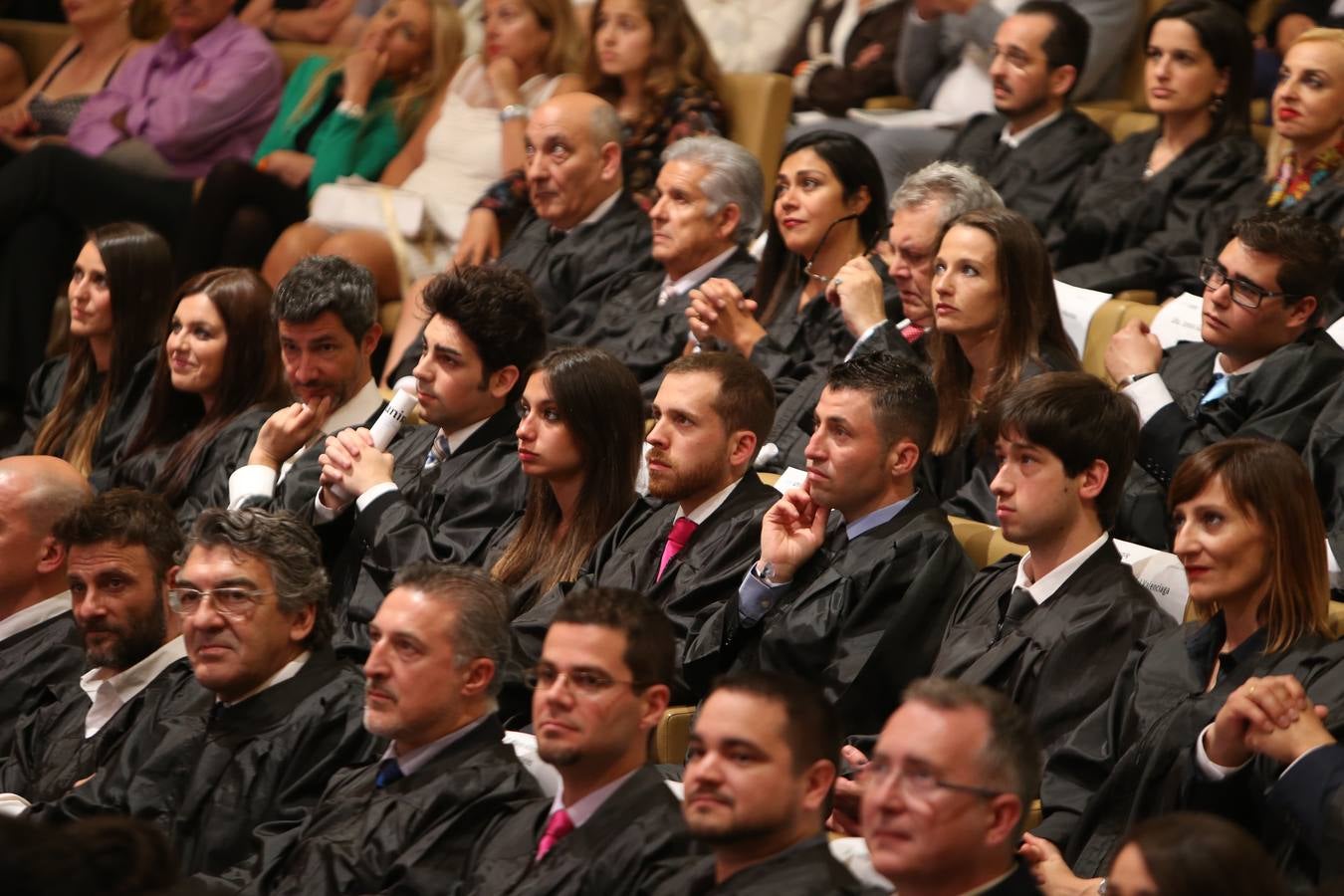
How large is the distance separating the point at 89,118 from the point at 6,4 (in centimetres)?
119

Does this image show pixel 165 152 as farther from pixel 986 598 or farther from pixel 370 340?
pixel 986 598

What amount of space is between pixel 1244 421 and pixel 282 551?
1.77 meters

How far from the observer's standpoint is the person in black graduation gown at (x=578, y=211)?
5.25 m

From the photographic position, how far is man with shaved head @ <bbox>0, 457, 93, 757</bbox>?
402 cm

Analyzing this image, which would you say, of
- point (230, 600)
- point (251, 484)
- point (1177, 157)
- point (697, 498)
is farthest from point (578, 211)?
point (230, 600)

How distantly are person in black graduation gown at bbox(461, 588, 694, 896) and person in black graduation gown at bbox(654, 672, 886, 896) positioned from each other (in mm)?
185

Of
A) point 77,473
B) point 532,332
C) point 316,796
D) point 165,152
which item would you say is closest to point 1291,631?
point 316,796

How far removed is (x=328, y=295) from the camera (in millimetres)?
4359

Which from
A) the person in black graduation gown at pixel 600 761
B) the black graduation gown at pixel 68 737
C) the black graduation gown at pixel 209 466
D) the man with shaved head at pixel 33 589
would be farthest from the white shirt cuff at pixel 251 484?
the person in black graduation gown at pixel 600 761

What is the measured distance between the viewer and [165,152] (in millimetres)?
6258

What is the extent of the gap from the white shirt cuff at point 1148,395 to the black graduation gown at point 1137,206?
90 centimetres

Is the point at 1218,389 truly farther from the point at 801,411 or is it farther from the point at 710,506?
the point at 710,506

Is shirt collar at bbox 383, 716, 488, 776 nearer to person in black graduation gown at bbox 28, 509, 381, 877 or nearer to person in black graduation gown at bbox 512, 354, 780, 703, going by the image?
person in black graduation gown at bbox 28, 509, 381, 877

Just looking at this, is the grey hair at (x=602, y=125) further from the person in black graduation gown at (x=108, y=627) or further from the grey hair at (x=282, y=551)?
the grey hair at (x=282, y=551)
